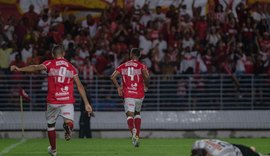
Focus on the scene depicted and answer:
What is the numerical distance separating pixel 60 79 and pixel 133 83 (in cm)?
397

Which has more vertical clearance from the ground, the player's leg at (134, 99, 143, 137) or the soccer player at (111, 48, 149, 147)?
the soccer player at (111, 48, 149, 147)

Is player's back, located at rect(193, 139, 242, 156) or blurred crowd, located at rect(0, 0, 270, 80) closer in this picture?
player's back, located at rect(193, 139, 242, 156)

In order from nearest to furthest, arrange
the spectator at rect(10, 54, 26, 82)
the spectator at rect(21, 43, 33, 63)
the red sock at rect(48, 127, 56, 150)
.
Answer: the red sock at rect(48, 127, 56, 150) < the spectator at rect(10, 54, 26, 82) < the spectator at rect(21, 43, 33, 63)

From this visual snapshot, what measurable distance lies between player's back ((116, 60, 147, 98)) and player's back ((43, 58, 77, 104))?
3.66 m

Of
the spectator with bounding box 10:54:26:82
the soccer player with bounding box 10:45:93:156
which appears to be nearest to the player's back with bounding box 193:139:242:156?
the soccer player with bounding box 10:45:93:156

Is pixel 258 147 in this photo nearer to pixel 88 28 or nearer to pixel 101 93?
pixel 101 93

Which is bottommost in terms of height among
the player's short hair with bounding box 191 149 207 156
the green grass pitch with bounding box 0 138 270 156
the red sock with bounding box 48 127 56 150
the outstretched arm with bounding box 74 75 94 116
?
the green grass pitch with bounding box 0 138 270 156

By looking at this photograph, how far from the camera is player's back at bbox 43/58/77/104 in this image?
19016mm

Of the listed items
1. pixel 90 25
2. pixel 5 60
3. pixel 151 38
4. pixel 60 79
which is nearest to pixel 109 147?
pixel 60 79

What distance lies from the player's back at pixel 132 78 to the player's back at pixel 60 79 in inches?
144

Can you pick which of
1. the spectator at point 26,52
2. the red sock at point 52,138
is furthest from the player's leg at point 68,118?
the spectator at point 26,52

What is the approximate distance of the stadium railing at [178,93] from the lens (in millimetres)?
28375

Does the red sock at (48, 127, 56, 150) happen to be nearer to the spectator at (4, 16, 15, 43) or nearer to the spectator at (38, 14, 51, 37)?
the spectator at (4, 16, 15, 43)

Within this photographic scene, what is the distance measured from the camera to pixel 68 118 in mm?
18906
